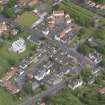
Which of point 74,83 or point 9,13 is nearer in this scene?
point 74,83

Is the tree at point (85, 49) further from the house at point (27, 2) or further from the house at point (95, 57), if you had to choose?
the house at point (27, 2)

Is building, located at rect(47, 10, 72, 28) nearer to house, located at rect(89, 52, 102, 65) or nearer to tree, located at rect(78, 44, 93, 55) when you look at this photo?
tree, located at rect(78, 44, 93, 55)

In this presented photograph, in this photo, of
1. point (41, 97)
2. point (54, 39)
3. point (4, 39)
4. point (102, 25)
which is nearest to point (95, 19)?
point (102, 25)

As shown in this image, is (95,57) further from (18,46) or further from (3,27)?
(3,27)

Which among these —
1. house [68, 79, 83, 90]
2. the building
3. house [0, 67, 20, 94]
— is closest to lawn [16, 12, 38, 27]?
the building

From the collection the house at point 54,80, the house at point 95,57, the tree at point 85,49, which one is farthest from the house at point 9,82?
the house at point 95,57

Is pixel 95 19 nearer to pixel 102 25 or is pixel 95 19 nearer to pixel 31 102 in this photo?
pixel 102 25

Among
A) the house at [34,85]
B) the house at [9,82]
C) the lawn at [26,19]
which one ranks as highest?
the house at [34,85]

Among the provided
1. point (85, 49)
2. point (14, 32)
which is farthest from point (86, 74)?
point (14, 32)
